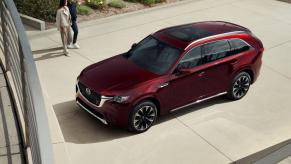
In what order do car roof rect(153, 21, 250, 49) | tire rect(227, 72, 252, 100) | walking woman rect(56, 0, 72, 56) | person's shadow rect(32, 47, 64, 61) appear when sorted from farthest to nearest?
1. person's shadow rect(32, 47, 64, 61)
2. walking woman rect(56, 0, 72, 56)
3. tire rect(227, 72, 252, 100)
4. car roof rect(153, 21, 250, 49)

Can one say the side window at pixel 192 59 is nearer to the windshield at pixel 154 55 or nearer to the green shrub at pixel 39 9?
the windshield at pixel 154 55

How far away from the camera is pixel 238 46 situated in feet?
36.1

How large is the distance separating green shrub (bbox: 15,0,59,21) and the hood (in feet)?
19.0

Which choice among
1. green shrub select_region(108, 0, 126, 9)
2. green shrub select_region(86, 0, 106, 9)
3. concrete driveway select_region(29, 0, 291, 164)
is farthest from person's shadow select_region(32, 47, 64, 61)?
green shrub select_region(108, 0, 126, 9)

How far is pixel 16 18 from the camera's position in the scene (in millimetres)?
5812

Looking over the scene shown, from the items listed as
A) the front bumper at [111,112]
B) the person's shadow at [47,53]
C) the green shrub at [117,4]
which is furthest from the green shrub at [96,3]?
the front bumper at [111,112]

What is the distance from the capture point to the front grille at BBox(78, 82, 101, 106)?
373 inches

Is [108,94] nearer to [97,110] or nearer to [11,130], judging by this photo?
[97,110]

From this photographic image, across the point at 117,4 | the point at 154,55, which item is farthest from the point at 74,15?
the point at 154,55

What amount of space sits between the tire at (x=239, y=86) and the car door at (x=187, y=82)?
102 cm

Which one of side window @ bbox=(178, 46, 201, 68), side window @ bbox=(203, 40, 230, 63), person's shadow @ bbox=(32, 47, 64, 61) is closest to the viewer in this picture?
side window @ bbox=(178, 46, 201, 68)

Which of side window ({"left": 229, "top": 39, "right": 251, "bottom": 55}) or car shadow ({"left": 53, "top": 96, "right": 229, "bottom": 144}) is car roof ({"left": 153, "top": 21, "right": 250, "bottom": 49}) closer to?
side window ({"left": 229, "top": 39, "right": 251, "bottom": 55})

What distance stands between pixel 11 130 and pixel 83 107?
2770 mm

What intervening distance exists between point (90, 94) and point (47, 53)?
14.5ft
